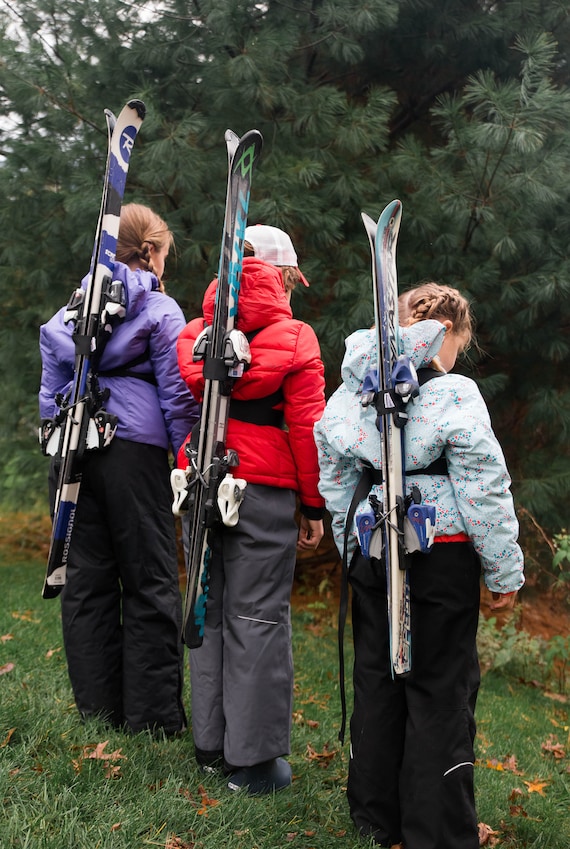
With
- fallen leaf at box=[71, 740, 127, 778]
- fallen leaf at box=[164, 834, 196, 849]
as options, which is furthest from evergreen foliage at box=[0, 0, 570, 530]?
fallen leaf at box=[164, 834, 196, 849]

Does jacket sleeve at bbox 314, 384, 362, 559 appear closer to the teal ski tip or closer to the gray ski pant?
the gray ski pant

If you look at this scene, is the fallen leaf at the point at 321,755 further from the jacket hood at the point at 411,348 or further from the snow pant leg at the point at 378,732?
the jacket hood at the point at 411,348

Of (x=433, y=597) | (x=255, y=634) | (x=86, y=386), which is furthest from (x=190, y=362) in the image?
(x=433, y=597)

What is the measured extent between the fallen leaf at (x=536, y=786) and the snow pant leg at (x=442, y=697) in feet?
4.09

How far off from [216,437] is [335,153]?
2.80 metres

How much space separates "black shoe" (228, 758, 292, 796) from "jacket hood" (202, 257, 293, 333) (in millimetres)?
1519

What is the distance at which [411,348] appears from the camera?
97.8 inches

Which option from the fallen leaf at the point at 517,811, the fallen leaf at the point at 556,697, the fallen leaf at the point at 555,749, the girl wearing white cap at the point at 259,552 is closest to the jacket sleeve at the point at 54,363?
the girl wearing white cap at the point at 259,552

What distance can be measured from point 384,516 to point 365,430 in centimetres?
29

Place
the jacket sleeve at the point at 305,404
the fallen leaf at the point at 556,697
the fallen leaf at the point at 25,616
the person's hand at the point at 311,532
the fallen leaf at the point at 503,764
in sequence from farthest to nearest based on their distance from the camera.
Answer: the fallen leaf at the point at 556,697, the fallen leaf at the point at 25,616, the fallen leaf at the point at 503,764, the person's hand at the point at 311,532, the jacket sleeve at the point at 305,404

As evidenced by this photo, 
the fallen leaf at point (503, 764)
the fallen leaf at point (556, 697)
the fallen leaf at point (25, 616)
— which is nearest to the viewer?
the fallen leaf at point (503, 764)

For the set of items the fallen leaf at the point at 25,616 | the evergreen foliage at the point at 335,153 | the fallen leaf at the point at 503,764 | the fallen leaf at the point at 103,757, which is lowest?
the fallen leaf at the point at 503,764

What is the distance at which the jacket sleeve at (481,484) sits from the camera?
7.72 ft

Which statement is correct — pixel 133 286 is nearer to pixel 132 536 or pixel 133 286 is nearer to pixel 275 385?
pixel 275 385
